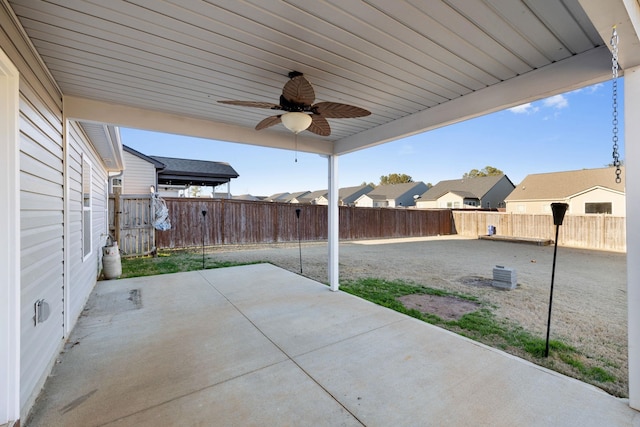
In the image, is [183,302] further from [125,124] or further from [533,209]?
[533,209]

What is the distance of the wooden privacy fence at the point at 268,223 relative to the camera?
949 cm

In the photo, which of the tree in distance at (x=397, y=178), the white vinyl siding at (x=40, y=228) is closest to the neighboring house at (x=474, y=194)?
the tree in distance at (x=397, y=178)

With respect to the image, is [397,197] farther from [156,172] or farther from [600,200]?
[156,172]

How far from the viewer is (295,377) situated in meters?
2.21

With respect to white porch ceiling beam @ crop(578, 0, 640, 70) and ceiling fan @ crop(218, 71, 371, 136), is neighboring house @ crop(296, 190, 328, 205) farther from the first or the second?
white porch ceiling beam @ crop(578, 0, 640, 70)

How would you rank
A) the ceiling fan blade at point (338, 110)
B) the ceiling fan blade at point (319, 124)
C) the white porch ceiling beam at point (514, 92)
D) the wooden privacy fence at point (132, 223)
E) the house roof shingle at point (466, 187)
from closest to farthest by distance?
the white porch ceiling beam at point (514, 92) → the ceiling fan blade at point (338, 110) → the ceiling fan blade at point (319, 124) → the wooden privacy fence at point (132, 223) → the house roof shingle at point (466, 187)

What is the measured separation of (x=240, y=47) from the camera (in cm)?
202

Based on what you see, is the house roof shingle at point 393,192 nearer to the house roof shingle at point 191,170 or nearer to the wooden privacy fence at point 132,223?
the house roof shingle at point 191,170

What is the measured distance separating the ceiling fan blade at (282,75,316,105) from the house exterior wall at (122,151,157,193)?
11070 mm

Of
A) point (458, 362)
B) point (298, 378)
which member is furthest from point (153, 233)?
point (458, 362)

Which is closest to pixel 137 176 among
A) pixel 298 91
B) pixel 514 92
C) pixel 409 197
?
pixel 298 91

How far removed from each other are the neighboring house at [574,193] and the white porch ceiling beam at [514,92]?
1368 centimetres

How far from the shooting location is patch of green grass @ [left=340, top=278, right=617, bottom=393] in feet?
7.80

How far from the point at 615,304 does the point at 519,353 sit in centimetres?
307
